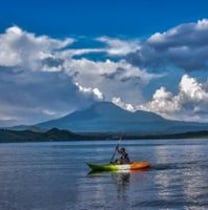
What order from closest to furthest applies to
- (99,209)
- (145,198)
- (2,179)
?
(99,209) < (145,198) < (2,179)

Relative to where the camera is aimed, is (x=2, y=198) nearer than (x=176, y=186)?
Yes

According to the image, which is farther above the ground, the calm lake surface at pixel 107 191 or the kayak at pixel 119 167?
the kayak at pixel 119 167

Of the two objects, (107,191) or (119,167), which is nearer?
(107,191)

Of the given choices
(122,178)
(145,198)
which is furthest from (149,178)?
(145,198)

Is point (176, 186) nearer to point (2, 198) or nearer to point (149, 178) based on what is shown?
point (149, 178)

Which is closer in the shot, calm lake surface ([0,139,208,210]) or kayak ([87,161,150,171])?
calm lake surface ([0,139,208,210])

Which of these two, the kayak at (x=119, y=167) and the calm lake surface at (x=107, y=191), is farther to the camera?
the kayak at (x=119, y=167)

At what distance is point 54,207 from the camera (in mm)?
54281

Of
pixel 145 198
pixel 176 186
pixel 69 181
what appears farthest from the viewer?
pixel 69 181

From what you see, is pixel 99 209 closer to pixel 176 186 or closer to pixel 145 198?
pixel 145 198

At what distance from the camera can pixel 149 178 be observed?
84438 mm

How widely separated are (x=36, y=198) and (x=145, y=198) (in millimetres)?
11475

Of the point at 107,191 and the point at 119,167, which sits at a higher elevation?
the point at 119,167

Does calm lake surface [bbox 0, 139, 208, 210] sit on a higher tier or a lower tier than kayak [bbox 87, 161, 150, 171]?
lower
